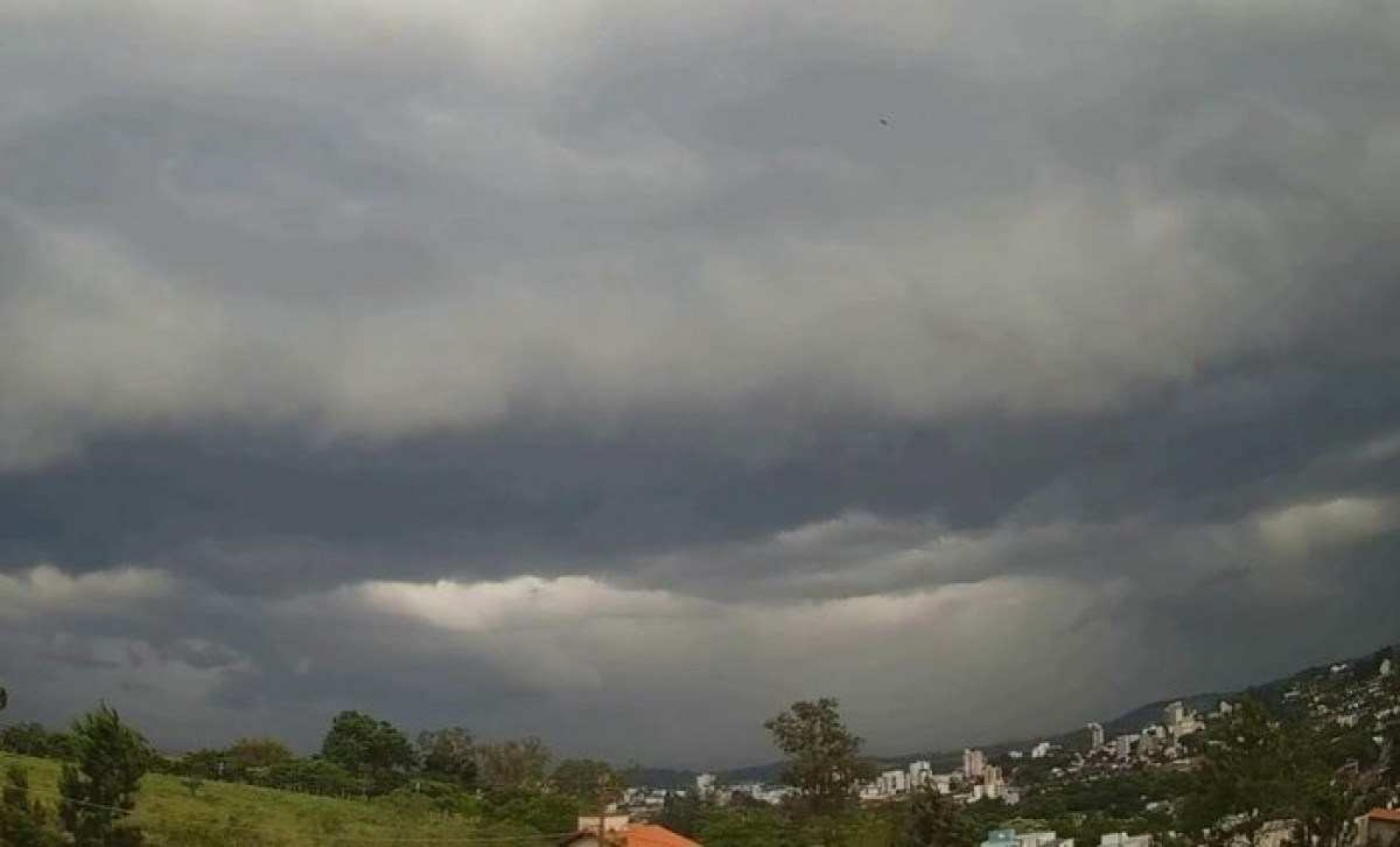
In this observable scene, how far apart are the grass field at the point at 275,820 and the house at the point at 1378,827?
1793 inches

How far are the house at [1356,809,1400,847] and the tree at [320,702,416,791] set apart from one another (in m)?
64.7

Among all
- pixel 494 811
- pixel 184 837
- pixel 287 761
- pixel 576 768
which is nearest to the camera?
pixel 184 837

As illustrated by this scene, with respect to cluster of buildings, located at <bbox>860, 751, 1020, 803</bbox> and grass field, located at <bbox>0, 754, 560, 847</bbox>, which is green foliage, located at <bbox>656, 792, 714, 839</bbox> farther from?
grass field, located at <bbox>0, 754, 560, 847</bbox>

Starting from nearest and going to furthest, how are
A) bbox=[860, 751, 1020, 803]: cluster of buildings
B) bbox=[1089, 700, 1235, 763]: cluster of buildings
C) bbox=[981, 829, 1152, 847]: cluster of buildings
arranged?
bbox=[981, 829, 1152, 847]: cluster of buildings → bbox=[860, 751, 1020, 803]: cluster of buildings → bbox=[1089, 700, 1235, 763]: cluster of buildings

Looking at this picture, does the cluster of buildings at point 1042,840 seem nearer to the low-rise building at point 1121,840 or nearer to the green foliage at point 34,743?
the low-rise building at point 1121,840

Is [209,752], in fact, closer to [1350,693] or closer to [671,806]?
[671,806]

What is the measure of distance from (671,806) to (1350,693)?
76.5 metres

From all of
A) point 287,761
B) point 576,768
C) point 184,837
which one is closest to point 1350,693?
point 576,768

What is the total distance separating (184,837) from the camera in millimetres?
53125

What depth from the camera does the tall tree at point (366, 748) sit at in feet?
341

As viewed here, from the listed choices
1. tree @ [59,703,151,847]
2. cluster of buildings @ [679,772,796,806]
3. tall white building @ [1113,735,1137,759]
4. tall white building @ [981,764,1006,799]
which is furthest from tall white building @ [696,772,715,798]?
tree @ [59,703,151,847]

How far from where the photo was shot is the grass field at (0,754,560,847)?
183 feet

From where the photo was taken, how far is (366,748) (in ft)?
343

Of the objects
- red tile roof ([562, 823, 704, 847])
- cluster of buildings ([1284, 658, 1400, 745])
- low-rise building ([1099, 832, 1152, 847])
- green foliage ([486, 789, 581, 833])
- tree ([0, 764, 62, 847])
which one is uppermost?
cluster of buildings ([1284, 658, 1400, 745])
